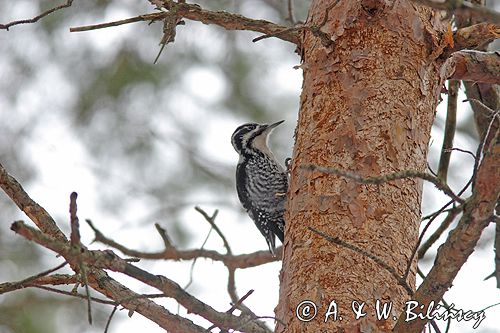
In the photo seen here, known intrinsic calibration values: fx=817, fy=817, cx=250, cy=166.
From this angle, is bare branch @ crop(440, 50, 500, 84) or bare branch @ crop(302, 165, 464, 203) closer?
bare branch @ crop(302, 165, 464, 203)

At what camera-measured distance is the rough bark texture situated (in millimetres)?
2232

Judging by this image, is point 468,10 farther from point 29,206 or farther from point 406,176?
point 29,206

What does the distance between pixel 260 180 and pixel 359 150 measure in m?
2.13

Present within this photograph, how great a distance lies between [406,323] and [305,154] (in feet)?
2.90

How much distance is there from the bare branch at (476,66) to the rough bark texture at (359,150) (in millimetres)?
147

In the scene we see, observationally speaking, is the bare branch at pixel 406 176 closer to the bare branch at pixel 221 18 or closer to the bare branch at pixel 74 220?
the bare branch at pixel 74 220

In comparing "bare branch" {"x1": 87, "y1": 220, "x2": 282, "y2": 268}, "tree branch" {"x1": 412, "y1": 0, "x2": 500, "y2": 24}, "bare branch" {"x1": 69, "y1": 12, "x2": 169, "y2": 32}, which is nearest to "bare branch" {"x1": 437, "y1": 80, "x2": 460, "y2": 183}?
"bare branch" {"x1": 87, "y1": 220, "x2": 282, "y2": 268}

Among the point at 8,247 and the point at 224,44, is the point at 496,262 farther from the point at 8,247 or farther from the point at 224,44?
the point at 8,247

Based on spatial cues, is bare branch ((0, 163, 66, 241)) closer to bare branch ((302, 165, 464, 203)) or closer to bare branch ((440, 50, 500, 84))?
bare branch ((302, 165, 464, 203))

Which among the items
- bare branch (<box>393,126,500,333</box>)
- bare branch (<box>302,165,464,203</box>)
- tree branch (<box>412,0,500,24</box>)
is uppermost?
tree branch (<box>412,0,500,24</box>)

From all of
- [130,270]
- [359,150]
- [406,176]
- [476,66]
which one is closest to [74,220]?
[130,270]

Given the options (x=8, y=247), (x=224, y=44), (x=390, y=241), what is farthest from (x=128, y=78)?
(x=390, y=241)

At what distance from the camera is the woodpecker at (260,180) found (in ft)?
14.6

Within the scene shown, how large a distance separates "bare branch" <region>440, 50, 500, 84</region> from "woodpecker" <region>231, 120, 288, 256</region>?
5.50 ft
